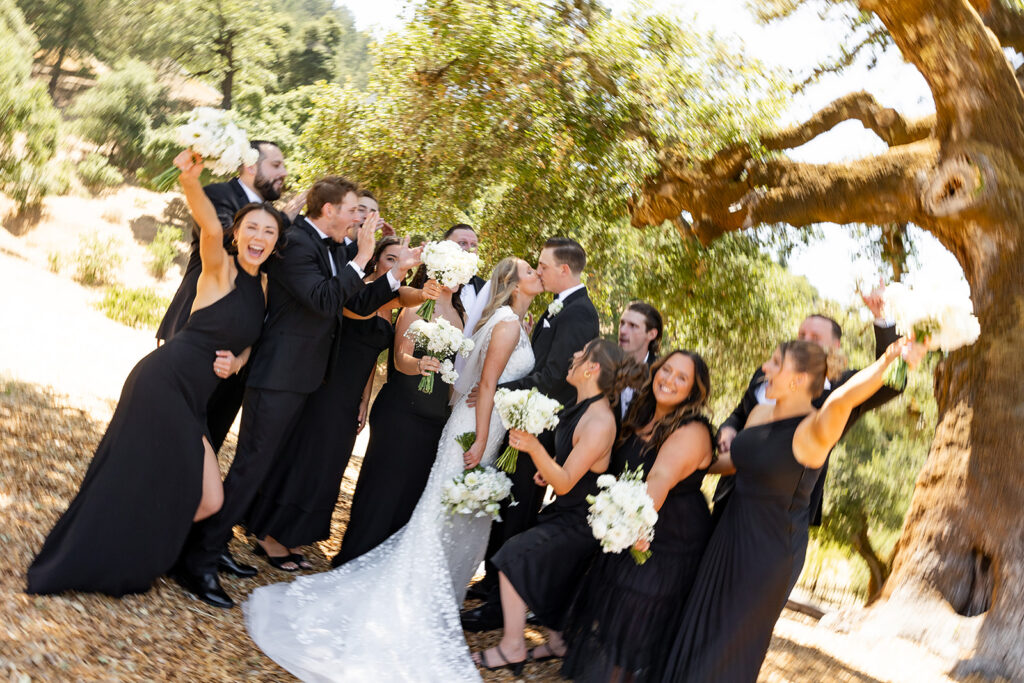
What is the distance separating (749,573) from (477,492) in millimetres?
1715

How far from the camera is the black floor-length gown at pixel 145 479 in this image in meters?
4.46

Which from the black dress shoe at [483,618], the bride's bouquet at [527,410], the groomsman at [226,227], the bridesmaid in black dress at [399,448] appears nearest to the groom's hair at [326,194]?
the groomsman at [226,227]

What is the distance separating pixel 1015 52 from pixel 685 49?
11.2 feet

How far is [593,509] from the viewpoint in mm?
4242

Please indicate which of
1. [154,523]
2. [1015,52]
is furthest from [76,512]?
[1015,52]

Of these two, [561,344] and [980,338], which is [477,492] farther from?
[980,338]

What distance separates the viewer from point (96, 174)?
38.0m

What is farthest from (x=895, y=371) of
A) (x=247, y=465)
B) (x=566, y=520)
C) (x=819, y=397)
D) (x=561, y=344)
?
(x=247, y=465)

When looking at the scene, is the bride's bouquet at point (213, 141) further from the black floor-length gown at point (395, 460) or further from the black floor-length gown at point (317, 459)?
the black floor-length gown at point (395, 460)

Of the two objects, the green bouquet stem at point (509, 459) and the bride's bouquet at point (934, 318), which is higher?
the bride's bouquet at point (934, 318)

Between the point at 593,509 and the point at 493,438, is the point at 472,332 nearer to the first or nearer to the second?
the point at 493,438

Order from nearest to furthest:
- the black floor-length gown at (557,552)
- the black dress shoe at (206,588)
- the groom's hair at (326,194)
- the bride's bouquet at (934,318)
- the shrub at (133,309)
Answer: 1. the bride's bouquet at (934,318)
2. the black floor-length gown at (557,552)
3. the black dress shoe at (206,588)
4. the groom's hair at (326,194)
5. the shrub at (133,309)

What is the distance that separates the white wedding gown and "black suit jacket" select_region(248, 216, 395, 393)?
Result: 3.01 feet

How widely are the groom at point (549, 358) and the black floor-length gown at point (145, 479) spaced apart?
1839 millimetres
